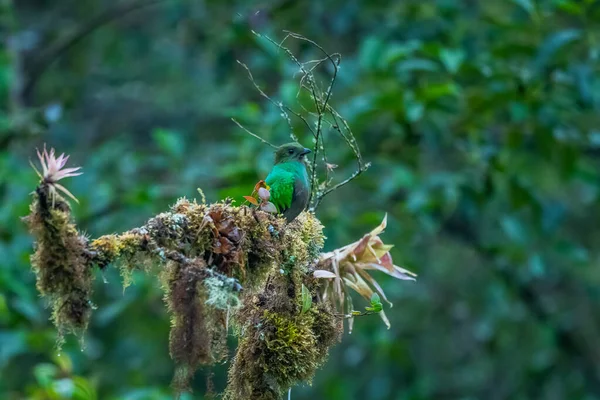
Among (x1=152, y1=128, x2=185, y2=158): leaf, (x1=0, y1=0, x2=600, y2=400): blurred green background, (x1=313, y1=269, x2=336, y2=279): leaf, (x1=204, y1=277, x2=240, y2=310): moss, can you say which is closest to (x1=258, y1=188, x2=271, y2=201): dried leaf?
(x1=313, y1=269, x2=336, y2=279): leaf

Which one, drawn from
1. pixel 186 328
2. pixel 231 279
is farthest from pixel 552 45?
pixel 186 328

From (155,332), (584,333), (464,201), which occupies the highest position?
(155,332)

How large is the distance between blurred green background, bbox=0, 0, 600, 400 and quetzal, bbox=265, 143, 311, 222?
2.60 ft

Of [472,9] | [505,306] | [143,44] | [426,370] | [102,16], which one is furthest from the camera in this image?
[426,370]

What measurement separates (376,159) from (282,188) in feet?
9.56

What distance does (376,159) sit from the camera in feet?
23.2

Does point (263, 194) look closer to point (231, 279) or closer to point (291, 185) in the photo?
point (231, 279)

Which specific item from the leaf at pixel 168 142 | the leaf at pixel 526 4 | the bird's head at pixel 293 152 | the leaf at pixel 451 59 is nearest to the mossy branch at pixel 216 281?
the bird's head at pixel 293 152

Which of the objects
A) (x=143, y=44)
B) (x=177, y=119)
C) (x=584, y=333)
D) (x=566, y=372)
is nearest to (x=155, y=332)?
(x=177, y=119)

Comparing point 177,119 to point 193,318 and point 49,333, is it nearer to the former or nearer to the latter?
point 49,333

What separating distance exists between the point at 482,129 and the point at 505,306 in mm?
2617

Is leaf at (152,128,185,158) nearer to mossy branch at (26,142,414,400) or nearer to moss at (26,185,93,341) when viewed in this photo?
mossy branch at (26,142,414,400)

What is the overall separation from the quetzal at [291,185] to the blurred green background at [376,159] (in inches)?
31.2

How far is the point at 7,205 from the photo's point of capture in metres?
6.91
